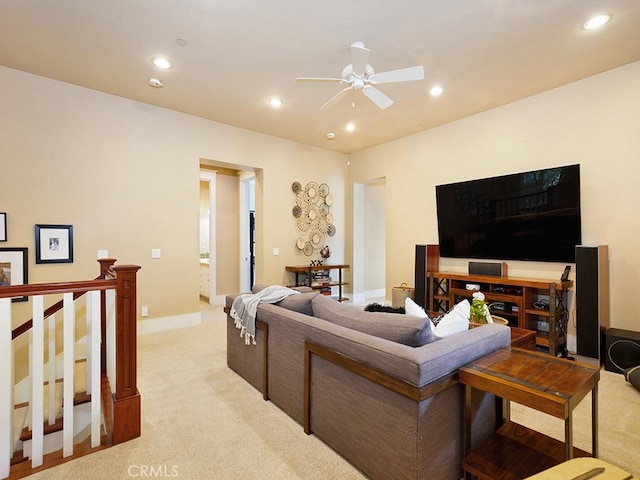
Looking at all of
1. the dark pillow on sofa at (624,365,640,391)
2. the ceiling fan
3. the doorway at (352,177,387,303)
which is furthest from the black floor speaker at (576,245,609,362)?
the doorway at (352,177,387,303)

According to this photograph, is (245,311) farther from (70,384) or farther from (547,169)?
(547,169)

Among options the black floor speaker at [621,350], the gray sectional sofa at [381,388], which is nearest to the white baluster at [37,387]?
the gray sectional sofa at [381,388]

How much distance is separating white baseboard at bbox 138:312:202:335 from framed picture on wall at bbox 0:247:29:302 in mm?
1320

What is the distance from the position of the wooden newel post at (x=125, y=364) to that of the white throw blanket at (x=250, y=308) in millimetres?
831

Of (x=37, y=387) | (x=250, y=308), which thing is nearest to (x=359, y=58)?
(x=250, y=308)

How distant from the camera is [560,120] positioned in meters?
3.76

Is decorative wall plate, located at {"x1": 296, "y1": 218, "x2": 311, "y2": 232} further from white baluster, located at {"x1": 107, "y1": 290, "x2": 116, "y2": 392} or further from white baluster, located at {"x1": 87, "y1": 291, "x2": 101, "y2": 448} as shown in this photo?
white baluster, located at {"x1": 87, "y1": 291, "x2": 101, "y2": 448}

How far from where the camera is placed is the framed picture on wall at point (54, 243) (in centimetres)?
355

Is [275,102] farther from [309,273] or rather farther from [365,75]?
[309,273]

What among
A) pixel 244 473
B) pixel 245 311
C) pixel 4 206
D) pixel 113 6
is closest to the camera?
pixel 244 473

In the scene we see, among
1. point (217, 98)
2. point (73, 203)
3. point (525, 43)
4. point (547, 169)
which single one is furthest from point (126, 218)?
point (547, 169)

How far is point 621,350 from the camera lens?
9.99 feet

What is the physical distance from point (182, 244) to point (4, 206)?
6.14 ft

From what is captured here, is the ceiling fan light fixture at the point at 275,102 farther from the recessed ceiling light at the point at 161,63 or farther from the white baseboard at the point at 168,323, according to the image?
the white baseboard at the point at 168,323
